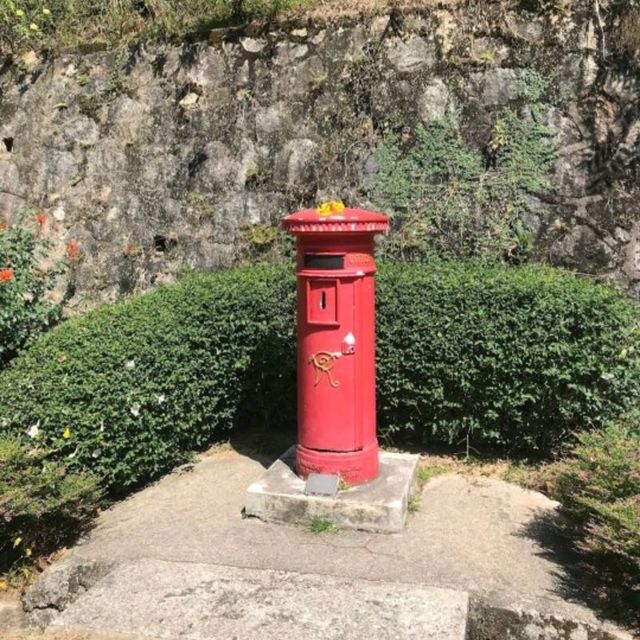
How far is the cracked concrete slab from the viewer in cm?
334

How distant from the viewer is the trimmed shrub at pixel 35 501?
11.5ft

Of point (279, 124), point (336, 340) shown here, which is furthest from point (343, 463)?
point (279, 124)

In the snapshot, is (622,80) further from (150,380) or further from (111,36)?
(111,36)

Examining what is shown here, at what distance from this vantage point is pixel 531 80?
5.87 meters

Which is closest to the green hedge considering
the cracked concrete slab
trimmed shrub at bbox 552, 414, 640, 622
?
the cracked concrete slab

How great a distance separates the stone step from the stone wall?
371 cm

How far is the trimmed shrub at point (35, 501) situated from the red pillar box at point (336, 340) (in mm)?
1409

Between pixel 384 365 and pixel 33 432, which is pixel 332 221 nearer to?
pixel 384 365

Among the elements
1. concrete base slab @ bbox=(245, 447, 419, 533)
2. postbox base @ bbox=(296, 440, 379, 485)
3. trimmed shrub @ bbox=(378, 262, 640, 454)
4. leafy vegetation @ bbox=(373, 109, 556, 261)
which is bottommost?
concrete base slab @ bbox=(245, 447, 419, 533)

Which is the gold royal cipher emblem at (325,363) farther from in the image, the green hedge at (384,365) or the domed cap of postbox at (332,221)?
the green hedge at (384,365)

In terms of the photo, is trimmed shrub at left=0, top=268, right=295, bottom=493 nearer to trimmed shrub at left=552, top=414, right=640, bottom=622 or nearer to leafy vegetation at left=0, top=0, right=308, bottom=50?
trimmed shrub at left=552, top=414, right=640, bottom=622

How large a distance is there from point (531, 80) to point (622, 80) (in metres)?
0.77

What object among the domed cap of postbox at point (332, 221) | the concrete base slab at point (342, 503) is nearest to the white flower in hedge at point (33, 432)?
the concrete base slab at point (342, 503)

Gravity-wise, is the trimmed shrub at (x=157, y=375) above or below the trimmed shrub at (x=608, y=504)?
above
